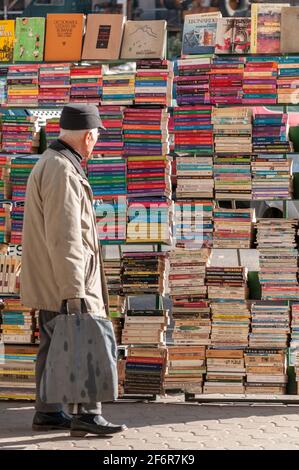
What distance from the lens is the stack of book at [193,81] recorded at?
28.5ft

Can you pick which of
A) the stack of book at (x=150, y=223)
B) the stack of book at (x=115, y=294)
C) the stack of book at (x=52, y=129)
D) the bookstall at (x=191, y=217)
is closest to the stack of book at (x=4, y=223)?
the bookstall at (x=191, y=217)

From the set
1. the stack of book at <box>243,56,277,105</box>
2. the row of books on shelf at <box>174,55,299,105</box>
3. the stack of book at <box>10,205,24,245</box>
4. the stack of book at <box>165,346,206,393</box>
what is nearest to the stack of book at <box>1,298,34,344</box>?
the stack of book at <box>10,205,24,245</box>

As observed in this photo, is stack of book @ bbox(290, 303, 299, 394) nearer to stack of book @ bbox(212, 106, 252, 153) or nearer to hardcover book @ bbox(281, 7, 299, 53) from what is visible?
stack of book @ bbox(212, 106, 252, 153)

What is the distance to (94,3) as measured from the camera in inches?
982

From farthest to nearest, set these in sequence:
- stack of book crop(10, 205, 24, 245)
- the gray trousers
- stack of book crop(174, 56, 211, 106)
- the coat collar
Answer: stack of book crop(10, 205, 24, 245)
stack of book crop(174, 56, 211, 106)
the gray trousers
the coat collar

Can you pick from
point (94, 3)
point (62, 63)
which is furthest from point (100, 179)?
point (94, 3)

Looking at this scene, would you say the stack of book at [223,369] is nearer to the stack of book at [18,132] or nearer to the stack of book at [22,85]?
the stack of book at [18,132]

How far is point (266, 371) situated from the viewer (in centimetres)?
851

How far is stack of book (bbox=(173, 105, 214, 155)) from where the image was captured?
867 centimetres

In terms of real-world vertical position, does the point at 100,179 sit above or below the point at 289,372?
above

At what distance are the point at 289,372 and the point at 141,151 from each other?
1.91 metres

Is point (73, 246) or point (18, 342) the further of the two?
point (18, 342)

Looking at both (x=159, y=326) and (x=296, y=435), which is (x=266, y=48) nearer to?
(x=159, y=326)

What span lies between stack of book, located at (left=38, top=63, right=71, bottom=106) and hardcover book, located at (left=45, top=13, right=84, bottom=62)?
0.25 feet
